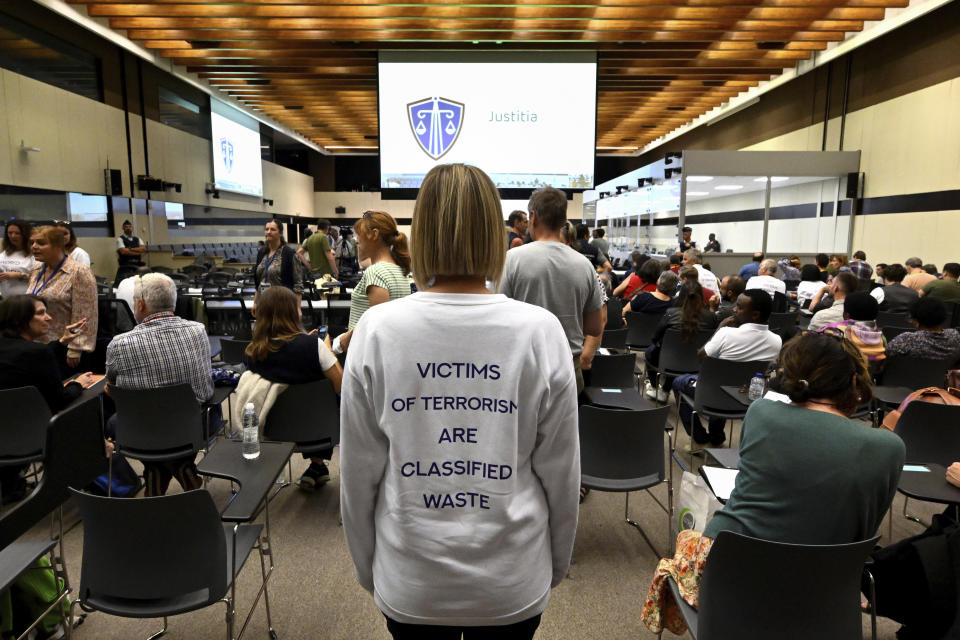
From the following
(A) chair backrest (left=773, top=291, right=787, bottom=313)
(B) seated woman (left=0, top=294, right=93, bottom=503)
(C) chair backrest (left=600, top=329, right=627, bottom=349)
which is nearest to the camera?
(B) seated woman (left=0, top=294, right=93, bottom=503)

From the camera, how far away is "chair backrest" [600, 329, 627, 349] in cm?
480

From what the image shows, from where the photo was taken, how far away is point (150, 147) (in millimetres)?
11164

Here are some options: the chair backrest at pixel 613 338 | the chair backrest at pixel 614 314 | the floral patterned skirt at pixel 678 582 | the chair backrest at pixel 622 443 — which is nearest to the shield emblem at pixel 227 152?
the chair backrest at pixel 614 314

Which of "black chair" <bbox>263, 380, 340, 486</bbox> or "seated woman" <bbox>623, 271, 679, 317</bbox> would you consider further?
"seated woman" <bbox>623, 271, 679, 317</bbox>

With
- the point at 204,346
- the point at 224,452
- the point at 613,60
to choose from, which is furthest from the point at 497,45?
the point at 224,452

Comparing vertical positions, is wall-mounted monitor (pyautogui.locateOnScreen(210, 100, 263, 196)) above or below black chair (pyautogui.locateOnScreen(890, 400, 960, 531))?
above

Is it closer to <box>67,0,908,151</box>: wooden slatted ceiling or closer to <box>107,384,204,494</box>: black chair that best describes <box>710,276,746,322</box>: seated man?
<box>107,384,204,494</box>: black chair

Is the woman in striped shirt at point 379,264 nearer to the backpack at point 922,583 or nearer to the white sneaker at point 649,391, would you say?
the backpack at point 922,583

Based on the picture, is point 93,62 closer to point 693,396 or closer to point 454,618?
point 693,396

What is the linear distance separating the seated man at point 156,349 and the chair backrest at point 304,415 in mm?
414

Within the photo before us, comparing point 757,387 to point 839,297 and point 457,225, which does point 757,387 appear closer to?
point 839,297

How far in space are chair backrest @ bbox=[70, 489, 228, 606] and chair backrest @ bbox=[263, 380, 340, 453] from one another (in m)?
1.16

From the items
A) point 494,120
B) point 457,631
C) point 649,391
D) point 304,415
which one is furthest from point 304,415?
point 494,120

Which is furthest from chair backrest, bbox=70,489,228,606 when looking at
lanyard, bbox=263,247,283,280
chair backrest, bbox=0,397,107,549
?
lanyard, bbox=263,247,283,280
